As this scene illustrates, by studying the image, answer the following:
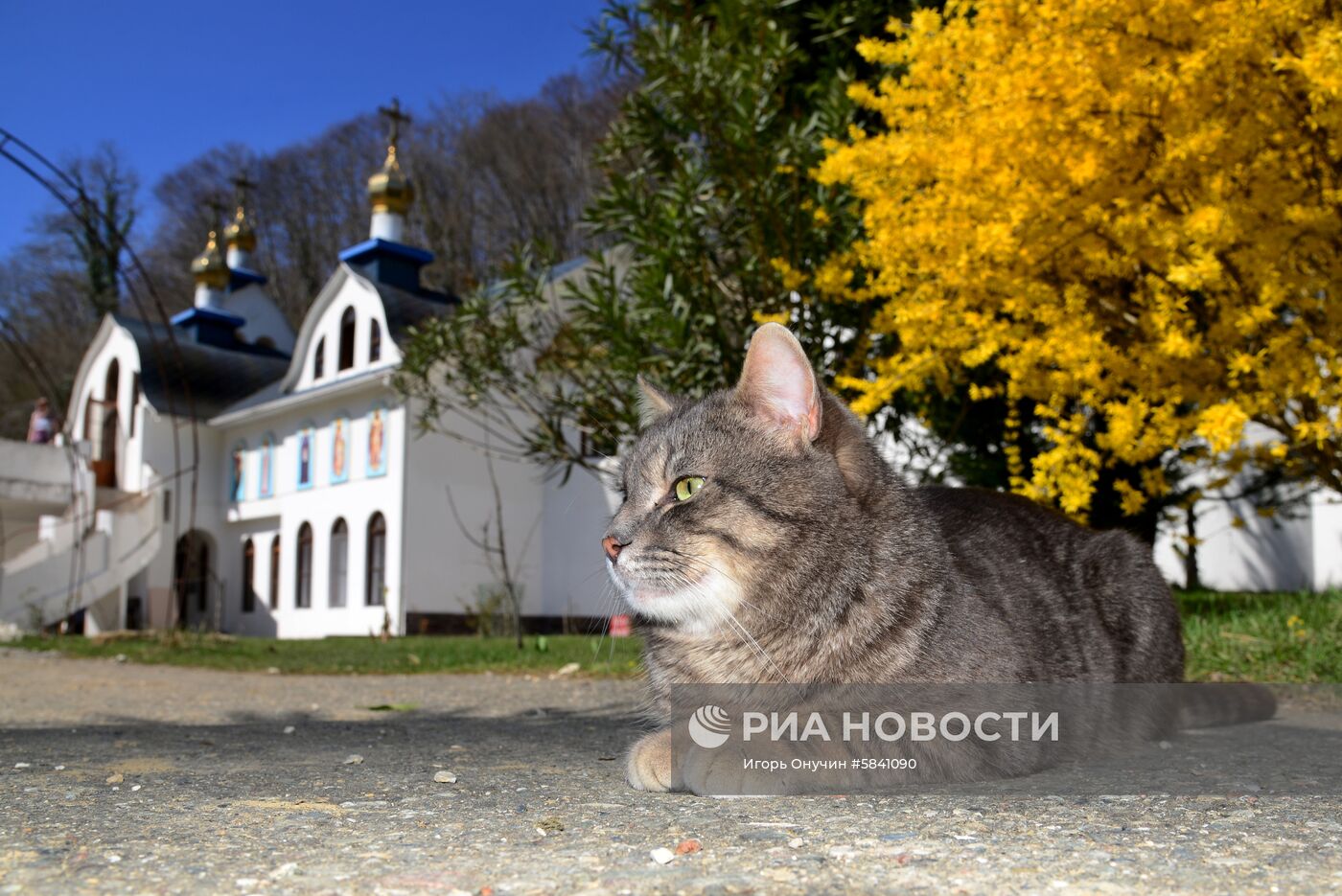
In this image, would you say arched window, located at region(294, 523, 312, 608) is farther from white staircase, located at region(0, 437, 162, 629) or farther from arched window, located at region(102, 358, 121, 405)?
arched window, located at region(102, 358, 121, 405)

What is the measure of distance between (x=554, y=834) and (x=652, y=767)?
1.71 ft

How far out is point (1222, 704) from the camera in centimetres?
434

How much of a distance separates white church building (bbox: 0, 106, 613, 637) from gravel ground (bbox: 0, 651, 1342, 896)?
51.2 ft

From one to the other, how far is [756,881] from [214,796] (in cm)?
150

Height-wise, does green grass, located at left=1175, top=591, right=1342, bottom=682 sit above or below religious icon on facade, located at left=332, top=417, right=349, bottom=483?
Answer: below

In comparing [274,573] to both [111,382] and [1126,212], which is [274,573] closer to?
[111,382]

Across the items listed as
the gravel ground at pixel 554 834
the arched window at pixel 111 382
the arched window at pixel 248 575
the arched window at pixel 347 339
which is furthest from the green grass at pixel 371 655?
the arched window at pixel 111 382

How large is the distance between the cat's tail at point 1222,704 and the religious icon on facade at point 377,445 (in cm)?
1932

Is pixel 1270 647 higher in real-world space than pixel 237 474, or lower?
lower

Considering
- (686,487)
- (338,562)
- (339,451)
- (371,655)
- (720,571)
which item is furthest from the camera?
(338,562)

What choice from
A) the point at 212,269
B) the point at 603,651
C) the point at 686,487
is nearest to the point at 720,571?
the point at 686,487

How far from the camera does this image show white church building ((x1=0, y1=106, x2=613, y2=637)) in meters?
22.1

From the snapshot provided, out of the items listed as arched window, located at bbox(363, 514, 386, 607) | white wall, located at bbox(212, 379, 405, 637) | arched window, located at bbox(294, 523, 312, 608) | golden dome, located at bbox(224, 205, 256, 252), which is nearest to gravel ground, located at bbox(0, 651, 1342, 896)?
white wall, located at bbox(212, 379, 405, 637)

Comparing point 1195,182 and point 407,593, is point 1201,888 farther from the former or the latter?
point 407,593
